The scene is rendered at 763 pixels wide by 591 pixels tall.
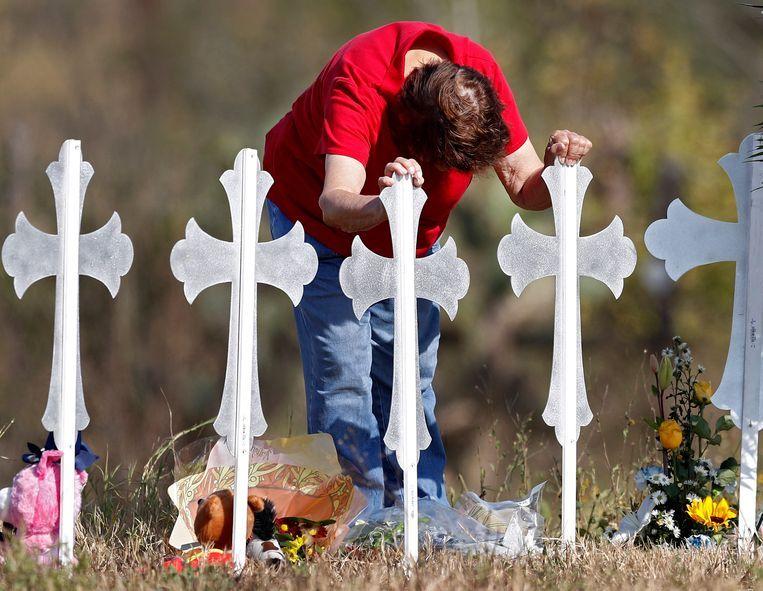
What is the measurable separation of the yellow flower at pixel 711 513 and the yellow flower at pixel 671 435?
0.13 metres

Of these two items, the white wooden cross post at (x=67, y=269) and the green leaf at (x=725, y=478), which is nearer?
the white wooden cross post at (x=67, y=269)

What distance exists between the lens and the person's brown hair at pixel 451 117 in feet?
7.22

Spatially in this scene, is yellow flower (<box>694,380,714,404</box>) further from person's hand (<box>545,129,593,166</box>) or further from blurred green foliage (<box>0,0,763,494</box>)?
blurred green foliage (<box>0,0,763,494</box>)

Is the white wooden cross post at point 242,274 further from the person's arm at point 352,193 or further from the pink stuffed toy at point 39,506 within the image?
the pink stuffed toy at point 39,506

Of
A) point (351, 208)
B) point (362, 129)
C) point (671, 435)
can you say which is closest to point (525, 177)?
point (362, 129)

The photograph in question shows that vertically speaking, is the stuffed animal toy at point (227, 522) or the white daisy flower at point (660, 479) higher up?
the white daisy flower at point (660, 479)

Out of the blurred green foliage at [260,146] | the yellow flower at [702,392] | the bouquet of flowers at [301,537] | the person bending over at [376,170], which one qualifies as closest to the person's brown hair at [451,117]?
the person bending over at [376,170]

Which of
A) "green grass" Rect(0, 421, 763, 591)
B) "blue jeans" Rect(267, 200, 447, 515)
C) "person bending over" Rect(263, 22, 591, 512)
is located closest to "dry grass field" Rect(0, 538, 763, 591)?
"green grass" Rect(0, 421, 763, 591)

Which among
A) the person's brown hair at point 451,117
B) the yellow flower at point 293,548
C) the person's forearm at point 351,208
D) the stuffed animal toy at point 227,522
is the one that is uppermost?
the person's brown hair at point 451,117

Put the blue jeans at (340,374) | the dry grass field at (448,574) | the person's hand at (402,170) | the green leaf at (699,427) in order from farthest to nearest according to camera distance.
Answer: the blue jeans at (340,374) → the green leaf at (699,427) → the person's hand at (402,170) → the dry grass field at (448,574)

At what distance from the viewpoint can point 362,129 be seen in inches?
88.0

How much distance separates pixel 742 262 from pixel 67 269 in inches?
56.7

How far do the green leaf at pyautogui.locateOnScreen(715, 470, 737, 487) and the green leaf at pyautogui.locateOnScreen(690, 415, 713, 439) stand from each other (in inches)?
3.5

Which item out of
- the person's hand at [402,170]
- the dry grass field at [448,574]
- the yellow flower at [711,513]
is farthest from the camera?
the yellow flower at [711,513]
